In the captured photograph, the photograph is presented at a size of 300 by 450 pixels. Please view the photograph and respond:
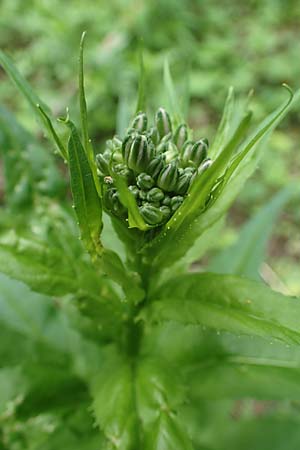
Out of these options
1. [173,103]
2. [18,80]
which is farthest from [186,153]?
[18,80]

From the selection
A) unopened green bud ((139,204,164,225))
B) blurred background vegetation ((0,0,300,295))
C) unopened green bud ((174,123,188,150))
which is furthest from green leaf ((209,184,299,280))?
blurred background vegetation ((0,0,300,295))

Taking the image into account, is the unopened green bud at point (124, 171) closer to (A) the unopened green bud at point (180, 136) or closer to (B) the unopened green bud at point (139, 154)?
(B) the unopened green bud at point (139, 154)

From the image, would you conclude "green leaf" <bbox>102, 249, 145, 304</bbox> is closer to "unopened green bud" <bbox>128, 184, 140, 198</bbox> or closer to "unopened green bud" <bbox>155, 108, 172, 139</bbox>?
"unopened green bud" <bbox>128, 184, 140, 198</bbox>

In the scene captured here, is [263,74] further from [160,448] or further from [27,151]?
[160,448]

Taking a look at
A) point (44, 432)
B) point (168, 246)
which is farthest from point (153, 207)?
point (44, 432)

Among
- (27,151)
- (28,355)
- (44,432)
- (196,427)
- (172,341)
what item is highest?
(27,151)

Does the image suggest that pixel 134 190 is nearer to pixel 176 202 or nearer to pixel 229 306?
pixel 176 202

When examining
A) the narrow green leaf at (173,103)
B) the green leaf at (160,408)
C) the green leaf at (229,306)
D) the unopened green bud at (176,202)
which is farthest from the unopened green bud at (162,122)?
the green leaf at (160,408)
